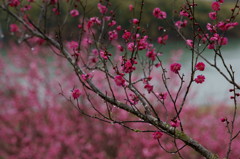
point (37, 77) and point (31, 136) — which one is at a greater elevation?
point (37, 77)

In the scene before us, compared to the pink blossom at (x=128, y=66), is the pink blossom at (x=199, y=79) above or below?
above

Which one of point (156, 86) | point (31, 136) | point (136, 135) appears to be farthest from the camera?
point (156, 86)

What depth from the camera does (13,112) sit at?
28.1 ft

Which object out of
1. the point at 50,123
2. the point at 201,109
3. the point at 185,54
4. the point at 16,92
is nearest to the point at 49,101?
the point at 50,123

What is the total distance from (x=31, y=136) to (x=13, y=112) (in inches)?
37.6

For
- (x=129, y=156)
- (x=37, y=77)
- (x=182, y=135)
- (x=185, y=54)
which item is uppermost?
(x=185, y=54)

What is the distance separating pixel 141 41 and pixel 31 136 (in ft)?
19.3

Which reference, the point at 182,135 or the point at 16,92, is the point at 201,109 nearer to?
the point at 16,92

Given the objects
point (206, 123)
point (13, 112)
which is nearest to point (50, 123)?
point (13, 112)

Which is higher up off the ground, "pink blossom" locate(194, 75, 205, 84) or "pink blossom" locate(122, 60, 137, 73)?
"pink blossom" locate(194, 75, 205, 84)

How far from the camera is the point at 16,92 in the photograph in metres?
9.39

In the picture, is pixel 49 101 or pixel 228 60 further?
pixel 228 60

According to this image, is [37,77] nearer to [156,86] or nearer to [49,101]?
[49,101]

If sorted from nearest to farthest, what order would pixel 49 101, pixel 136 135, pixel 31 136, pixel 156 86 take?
pixel 136 135 → pixel 31 136 → pixel 49 101 → pixel 156 86
